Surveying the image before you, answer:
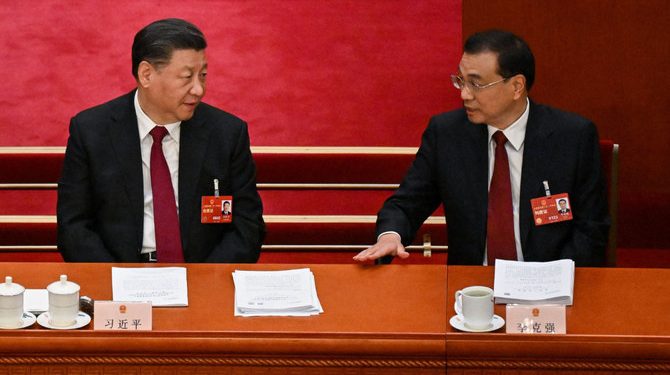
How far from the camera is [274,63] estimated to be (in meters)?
4.63

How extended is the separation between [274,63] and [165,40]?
171 cm

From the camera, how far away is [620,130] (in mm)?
3912

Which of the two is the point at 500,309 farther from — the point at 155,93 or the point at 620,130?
the point at 620,130

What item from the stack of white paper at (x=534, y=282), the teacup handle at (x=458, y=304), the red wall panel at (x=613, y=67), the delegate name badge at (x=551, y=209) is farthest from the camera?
the red wall panel at (x=613, y=67)

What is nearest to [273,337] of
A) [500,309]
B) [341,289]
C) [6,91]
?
[341,289]

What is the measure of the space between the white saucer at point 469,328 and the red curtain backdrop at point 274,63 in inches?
75.9

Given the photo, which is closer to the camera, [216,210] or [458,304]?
[458,304]

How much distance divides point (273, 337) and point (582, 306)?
662 mm

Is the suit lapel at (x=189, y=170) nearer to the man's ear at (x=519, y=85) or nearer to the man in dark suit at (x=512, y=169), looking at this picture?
the man in dark suit at (x=512, y=169)

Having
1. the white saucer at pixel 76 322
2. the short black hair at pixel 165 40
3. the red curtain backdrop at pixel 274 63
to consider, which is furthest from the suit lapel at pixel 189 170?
the red curtain backdrop at pixel 274 63

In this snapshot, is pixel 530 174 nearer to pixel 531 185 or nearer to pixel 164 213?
pixel 531 185

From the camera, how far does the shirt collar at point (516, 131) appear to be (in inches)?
117

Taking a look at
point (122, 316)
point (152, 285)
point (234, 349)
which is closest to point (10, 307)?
point (122, 316)

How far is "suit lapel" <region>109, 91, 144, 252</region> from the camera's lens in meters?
2.97
